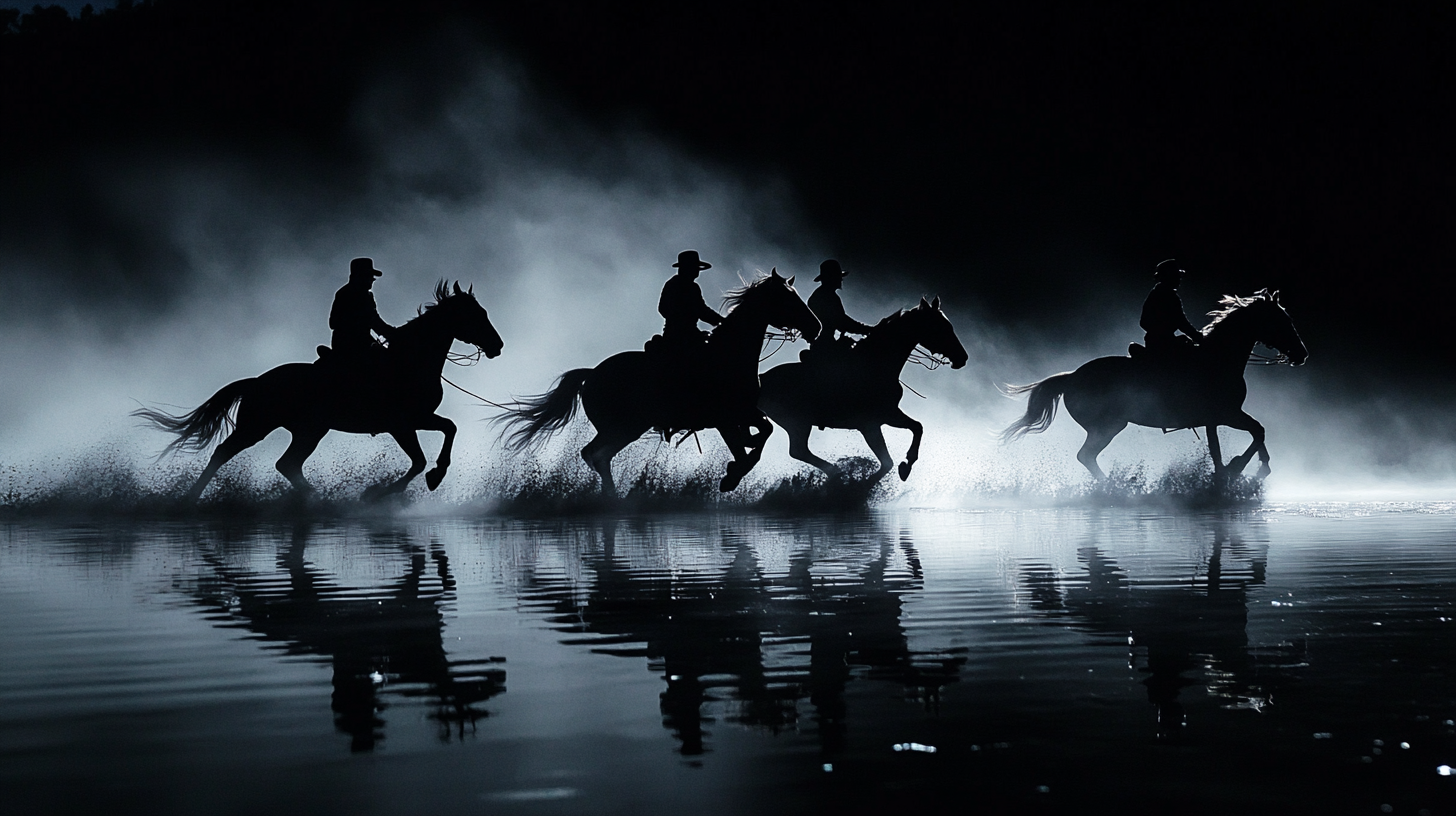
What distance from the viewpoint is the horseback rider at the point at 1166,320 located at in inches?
686

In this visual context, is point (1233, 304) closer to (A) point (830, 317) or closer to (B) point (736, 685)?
(A) point (830, 317)

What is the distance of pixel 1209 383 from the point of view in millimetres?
17812

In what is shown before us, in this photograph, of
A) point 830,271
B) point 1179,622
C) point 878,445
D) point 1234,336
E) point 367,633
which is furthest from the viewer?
point 1234,336

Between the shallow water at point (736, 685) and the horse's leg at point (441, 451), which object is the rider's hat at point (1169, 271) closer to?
the horse's leg at point (441, 451)

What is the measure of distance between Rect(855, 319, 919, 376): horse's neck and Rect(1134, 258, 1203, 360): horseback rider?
2.81 meters

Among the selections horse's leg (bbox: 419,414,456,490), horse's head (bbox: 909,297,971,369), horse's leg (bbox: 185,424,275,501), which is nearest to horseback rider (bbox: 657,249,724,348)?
horse's leg (bbox: 419,414,456,490)

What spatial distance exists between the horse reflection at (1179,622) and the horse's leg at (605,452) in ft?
25.3

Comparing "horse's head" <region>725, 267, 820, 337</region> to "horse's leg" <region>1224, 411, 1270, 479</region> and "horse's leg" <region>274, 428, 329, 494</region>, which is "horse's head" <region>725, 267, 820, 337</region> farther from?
"horse's leg" <region>1224, 411, 1270, 479</region>

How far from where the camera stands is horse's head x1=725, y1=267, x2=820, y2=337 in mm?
15375

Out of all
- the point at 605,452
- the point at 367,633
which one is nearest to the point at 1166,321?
the point at 605,452

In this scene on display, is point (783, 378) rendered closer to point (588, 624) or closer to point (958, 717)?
point (588, 624)

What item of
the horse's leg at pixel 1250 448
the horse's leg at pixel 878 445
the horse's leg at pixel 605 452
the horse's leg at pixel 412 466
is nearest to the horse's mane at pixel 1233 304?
the horse's leg at pixel 1250 448

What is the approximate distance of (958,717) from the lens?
3902 millimetres

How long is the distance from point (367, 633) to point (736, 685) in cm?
178
